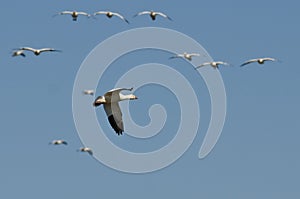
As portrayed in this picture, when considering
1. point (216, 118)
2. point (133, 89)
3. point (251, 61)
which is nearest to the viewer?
point (133, 89)

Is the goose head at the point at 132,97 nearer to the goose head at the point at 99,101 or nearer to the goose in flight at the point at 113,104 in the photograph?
the goose in flight at the point at 113,104

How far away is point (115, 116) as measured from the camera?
84.4 m

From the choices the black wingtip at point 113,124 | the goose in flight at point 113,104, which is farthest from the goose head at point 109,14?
the black wingtip at point 113,124

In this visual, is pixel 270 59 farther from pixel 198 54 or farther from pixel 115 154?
pixel 115 154

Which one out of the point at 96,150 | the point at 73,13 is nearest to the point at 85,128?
the point at 96,150

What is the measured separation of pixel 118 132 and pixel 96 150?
9.41 feet

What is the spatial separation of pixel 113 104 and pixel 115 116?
56.8 inches

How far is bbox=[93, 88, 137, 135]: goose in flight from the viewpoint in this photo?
82250 millimetres

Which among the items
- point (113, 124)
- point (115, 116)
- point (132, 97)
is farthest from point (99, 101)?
point (113, 124)

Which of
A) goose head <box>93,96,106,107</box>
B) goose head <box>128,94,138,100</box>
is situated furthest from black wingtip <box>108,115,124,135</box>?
goose head <box>128,94,138,100</box>

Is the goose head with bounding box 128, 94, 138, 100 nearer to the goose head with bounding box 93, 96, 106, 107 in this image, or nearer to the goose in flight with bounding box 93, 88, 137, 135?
the goose in flight with bounding box 93, 88, 137, 135

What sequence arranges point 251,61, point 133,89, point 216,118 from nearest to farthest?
point 133,89, point 251,61, point 216,118

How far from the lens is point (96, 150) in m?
87.6

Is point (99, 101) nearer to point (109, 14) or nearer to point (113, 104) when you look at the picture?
point (113, 104)
